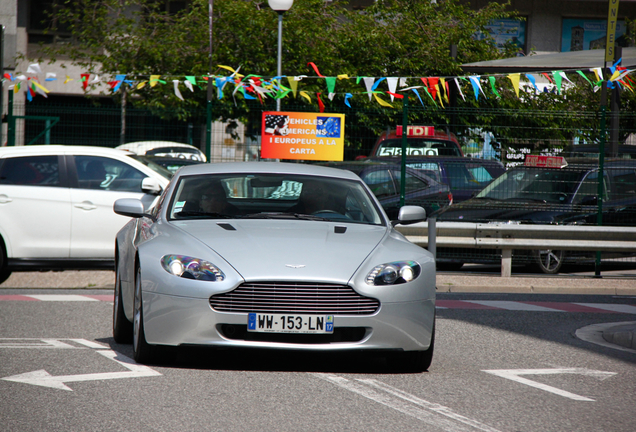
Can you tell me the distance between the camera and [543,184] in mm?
13820

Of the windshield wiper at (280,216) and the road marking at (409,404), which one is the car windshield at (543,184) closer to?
the windshield wiper at (280,216)

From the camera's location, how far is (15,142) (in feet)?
51.6

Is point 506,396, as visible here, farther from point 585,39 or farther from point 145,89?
point 585,39

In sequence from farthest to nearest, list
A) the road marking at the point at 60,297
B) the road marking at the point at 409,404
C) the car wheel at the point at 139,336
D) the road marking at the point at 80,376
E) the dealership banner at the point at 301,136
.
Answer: the dealership banner at the point at 301,136, the road marking at the point at 60,297, the car wheel at the point at 139,336, the road marking at the point at 80,376, the road marking at the point at 409,404

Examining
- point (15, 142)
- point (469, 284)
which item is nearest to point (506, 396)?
point (469, 284)

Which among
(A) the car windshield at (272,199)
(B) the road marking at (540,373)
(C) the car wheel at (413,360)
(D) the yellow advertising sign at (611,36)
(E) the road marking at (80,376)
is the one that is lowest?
(B) the road marking at (540,373)

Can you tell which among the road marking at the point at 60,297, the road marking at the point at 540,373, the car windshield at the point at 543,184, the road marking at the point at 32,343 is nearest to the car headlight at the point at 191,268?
the road marking at the point at 32,343

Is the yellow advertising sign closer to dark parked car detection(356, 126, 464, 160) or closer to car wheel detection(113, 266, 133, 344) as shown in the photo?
dark parked car detection(356, 126, 464, 160)

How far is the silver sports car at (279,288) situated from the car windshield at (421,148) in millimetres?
8302

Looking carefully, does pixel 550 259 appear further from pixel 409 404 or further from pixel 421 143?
pixel 409 404

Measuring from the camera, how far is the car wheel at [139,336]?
19.8ft

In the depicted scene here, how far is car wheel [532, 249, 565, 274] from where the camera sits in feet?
44.8

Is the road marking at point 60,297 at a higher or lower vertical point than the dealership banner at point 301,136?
lower

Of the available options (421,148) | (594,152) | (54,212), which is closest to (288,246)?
(54,212)
